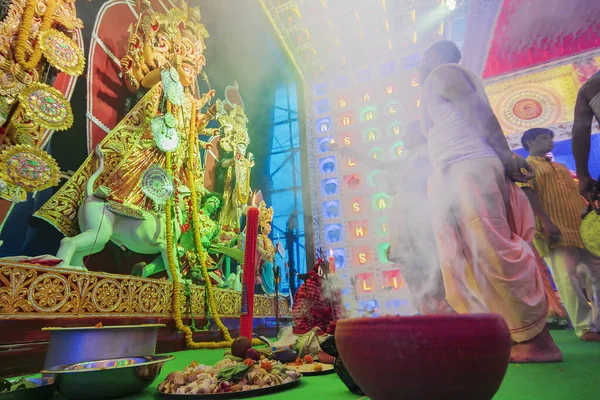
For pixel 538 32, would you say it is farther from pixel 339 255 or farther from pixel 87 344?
pixel 339 255

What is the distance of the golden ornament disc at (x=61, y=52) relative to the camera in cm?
286

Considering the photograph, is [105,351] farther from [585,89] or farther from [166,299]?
[585,89]

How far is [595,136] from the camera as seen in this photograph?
446cm

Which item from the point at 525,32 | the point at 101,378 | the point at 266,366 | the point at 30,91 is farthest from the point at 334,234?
the point at 101,378

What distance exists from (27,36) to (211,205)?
2.73 metres

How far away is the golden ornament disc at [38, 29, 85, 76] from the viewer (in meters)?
2.86

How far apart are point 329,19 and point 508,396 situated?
2.75m

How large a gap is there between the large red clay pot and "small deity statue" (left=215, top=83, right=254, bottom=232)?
477 cm

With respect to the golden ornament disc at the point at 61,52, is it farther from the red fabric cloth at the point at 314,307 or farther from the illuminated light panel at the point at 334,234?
the illuminated light panel at the point at 334,234

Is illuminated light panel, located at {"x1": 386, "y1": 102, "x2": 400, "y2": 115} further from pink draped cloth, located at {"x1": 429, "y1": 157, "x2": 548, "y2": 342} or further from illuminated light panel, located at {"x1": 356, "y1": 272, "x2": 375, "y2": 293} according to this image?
illuminated light panel, located at {"x1": 356, "y1": 272, "x2": 375, "y2": 293}

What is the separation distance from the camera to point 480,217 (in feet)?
4.86

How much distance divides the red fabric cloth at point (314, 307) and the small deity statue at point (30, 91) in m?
2.27

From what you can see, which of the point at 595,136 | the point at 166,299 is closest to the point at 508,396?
the point at 166,299

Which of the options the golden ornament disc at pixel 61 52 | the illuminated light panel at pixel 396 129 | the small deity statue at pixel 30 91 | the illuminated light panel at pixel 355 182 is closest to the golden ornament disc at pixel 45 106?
the small deity statue at pixel 30 91
